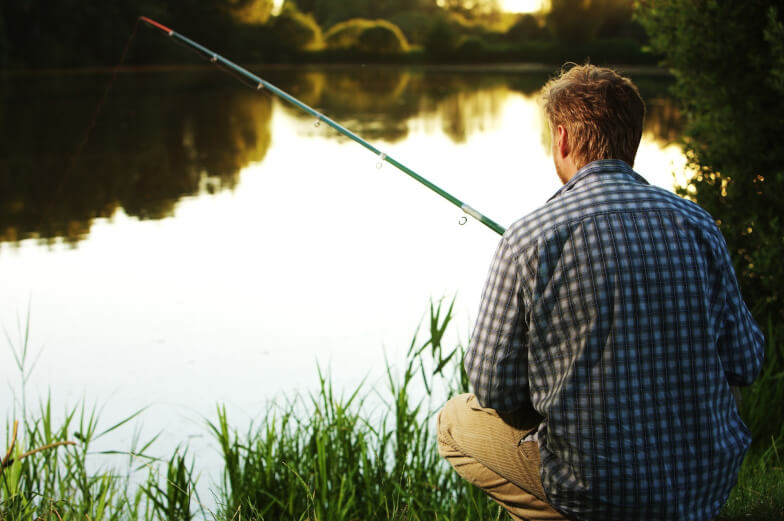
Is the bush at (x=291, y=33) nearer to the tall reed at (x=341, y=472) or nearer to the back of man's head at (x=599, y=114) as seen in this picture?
the tall reed at (x=341, y=472)

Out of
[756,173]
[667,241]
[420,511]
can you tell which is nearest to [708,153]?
[756,173]

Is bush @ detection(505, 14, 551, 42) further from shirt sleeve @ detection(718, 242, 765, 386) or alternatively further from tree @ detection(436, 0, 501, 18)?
shirt sleeve @ detection(718, 242, 765, 386)

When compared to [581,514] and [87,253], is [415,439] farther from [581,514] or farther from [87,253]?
[87,253]

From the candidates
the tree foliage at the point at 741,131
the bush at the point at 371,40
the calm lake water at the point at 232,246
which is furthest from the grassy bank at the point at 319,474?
the bush at the point at 371,40

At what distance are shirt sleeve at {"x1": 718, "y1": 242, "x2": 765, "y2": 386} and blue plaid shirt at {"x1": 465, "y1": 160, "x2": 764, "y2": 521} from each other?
0.07 ft

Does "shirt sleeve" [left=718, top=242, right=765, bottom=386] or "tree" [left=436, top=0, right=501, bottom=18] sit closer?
"shirt sleeve" [left=718, top=242, right=765, bottom=386]

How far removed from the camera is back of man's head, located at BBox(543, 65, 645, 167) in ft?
5.37

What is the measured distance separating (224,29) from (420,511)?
32027 millimetres

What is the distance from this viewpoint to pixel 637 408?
150 cm

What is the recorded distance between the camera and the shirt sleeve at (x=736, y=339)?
5.23ft

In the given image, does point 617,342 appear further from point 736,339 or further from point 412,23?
point 412,23

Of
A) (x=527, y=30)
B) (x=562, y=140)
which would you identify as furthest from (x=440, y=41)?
(x=562, y=140)

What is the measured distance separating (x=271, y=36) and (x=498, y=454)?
33.2 m

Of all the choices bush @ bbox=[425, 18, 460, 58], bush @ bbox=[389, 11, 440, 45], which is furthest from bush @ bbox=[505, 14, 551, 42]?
bush @ bbox=[425, 18, 460, 58]
